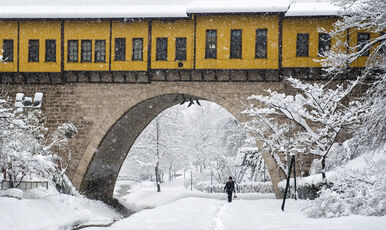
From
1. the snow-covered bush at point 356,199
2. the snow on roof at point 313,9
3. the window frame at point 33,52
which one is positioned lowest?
the snow-covered bush at point 356,199

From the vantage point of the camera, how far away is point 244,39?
22953mm

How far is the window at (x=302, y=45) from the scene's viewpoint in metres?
22.7

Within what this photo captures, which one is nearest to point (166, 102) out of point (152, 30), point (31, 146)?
point (152, 30)

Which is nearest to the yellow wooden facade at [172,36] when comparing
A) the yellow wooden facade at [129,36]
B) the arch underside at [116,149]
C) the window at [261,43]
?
the yellow wooden facade at [129,36]

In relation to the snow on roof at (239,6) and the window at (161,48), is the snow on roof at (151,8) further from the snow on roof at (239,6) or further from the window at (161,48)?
the window at (161,48)

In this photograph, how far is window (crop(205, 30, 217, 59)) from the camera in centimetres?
2314

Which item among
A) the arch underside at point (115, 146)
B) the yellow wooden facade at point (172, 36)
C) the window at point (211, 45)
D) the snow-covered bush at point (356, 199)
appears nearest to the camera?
the snow-covered bush at point (356, 199)

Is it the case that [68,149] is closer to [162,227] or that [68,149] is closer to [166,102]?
[166,102]

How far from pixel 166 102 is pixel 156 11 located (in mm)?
7117

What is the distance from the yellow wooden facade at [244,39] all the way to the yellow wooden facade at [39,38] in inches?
292

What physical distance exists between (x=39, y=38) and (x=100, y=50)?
10.8 ft

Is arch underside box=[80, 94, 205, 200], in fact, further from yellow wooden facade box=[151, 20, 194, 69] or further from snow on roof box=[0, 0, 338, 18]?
snow on roof box=[0, 0, 338, 18]

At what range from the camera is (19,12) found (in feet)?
76.5

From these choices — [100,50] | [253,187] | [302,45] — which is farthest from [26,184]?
[253,187]
